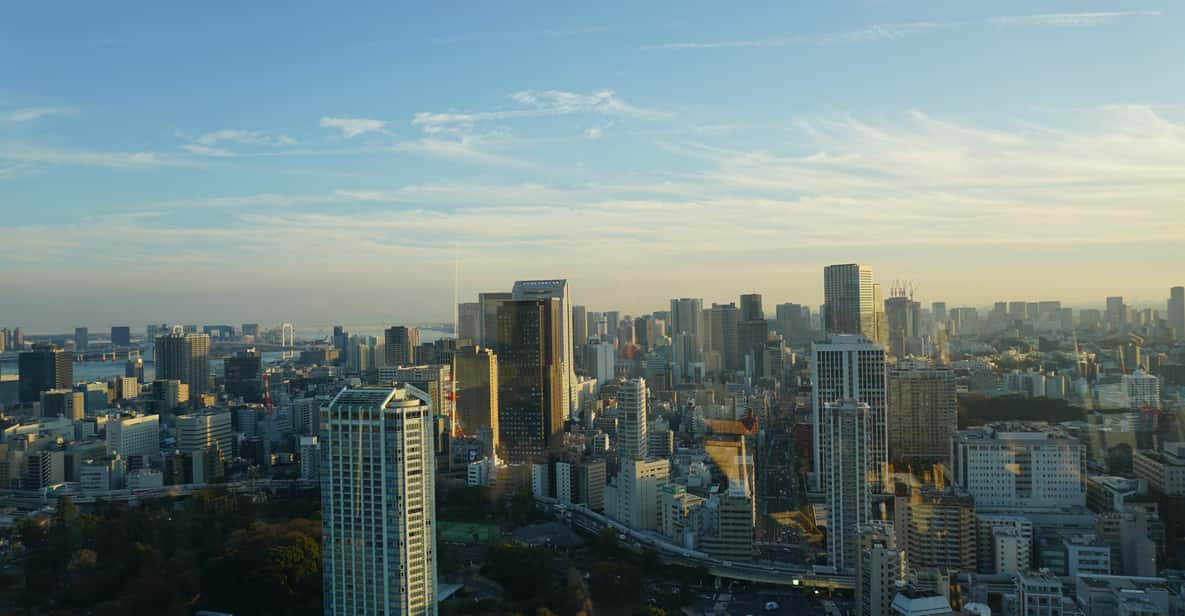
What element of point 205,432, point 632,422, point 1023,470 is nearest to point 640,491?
point 632,422

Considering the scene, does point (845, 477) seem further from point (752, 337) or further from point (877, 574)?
point (752, 337)

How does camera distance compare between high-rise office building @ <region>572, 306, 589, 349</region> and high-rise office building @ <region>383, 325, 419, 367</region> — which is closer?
high-rise office building @ <region>383, 325, 419, 367</region>

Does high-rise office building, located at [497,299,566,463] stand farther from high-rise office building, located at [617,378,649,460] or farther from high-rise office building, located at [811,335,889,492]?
high-rise office building, located at [811,335,889,492]

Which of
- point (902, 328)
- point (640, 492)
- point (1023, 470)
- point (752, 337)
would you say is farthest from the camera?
point (752, 337)

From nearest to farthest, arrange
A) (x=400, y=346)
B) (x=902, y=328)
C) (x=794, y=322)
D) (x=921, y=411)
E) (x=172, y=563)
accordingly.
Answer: (x=172, y=563)
(x=921, y=411)
(x=902, y=328)
(x=400, y=346)
(x=794, y=322)

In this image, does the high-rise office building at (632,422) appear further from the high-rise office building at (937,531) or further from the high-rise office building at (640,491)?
the high-rise office building at (937,531)

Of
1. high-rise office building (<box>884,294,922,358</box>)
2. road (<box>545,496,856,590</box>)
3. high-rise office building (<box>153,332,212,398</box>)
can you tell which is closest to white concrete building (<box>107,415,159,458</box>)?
high-rise office building (<box>153,332,212,398</box>)
